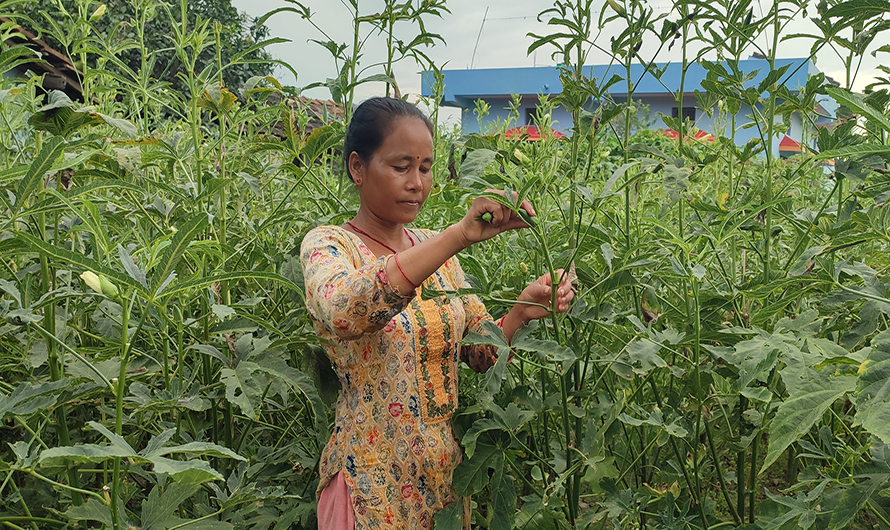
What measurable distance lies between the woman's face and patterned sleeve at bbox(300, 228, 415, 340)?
214 millimetres

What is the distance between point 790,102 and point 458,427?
1094 mm

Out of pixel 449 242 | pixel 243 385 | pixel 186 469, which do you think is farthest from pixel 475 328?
pixel 186 469

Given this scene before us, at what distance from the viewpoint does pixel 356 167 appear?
1742 millimetres

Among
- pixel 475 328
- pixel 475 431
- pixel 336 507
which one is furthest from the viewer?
pixel 475 328

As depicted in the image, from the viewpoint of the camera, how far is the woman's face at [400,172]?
1.64 metres

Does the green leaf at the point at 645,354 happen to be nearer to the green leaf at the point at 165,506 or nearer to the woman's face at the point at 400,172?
the woman's face at the point at 400,172

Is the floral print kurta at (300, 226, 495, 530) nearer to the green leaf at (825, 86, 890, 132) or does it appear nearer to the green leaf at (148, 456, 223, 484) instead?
the green leaf at (148, 456, 223, 484)

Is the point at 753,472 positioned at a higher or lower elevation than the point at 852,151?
lower

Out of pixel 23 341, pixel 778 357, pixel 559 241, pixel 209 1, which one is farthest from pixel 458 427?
pixel 209 1

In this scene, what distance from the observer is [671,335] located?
4.53 feet

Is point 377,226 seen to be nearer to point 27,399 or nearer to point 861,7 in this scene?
point 27,399

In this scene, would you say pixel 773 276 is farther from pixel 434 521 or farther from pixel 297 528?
pixel 297 528

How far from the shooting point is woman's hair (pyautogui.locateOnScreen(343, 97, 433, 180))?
1669mm

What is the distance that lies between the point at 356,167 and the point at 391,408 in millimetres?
602
